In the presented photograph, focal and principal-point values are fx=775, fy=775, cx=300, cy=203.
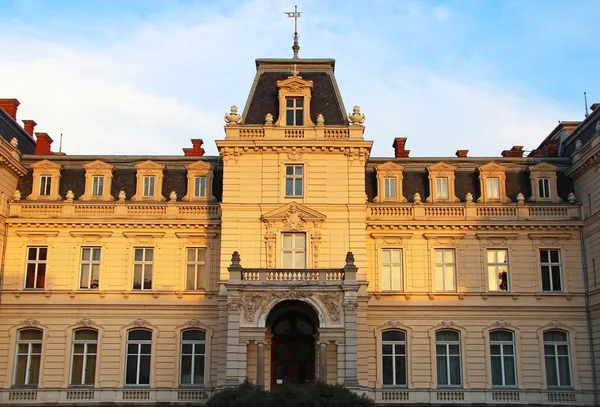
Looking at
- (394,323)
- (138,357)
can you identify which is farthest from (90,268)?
(394,323)

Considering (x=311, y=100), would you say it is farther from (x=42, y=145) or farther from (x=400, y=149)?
(x=42, y=145)

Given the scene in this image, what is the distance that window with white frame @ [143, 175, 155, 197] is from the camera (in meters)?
40.4

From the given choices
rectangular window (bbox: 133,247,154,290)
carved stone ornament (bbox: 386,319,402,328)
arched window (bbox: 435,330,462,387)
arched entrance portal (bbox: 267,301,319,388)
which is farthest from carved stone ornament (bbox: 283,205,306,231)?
arched window (bbox: 435,330,462,387)

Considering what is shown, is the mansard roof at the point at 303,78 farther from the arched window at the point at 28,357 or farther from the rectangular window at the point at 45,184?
the arched window at the point at 28,357

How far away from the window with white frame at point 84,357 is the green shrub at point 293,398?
13506mm

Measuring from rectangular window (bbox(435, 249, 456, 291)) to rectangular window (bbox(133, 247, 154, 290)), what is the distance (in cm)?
1435

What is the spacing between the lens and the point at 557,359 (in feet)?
124

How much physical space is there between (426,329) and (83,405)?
16.8 meters

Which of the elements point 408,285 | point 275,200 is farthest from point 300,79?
point 408,285

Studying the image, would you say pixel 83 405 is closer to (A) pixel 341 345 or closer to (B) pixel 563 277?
(A) pixel 341 345

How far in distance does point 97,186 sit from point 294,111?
36.6 feet

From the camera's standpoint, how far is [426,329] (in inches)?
1497

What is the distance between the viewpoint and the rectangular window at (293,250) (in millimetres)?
36562

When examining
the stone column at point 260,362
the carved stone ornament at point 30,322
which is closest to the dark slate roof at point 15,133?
the carved stone ornament at point 30,322
